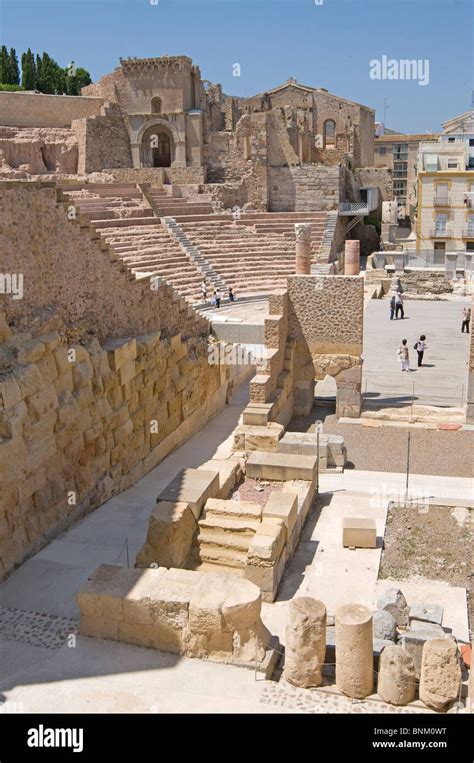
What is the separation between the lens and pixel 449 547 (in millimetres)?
9312

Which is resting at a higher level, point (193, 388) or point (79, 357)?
point (79, 357)

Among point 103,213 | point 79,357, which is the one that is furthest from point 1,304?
point 103,213

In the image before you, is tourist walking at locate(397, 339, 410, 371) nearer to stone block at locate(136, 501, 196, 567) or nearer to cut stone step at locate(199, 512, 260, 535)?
cut stone step at locate(199, 512, 260, 535)

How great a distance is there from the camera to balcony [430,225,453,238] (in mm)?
38125

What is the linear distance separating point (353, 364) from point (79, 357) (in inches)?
289

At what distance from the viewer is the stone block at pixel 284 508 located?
866cm

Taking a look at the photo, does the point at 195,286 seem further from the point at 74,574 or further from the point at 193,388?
the point at 74,574

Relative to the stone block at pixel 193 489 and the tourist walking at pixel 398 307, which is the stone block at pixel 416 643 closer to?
the stone block at pixel 193 489

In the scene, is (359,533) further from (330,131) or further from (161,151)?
(330,131)

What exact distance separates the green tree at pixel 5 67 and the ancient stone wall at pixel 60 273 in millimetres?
43989

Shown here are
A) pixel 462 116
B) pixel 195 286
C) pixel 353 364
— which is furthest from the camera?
pixel 462 116

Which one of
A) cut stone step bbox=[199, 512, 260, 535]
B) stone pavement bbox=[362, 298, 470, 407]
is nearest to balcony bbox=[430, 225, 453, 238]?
stone pavement bbox=[362, 298, 470, 407]

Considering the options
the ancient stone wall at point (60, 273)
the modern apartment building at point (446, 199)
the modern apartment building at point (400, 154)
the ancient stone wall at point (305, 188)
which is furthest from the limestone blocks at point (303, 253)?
the modern apartment building at point (400, 154)

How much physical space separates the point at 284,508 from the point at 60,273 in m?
4.41
